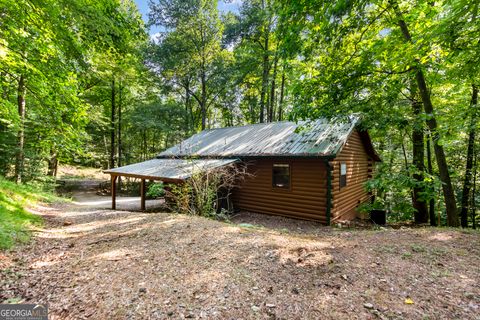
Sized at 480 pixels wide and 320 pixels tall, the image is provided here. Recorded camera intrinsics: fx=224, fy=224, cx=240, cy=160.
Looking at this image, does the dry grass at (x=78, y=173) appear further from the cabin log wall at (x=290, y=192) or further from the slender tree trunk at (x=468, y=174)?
the slender tree trunk at (x=468, y=174)

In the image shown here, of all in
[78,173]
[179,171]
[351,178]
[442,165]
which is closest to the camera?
[442,165]

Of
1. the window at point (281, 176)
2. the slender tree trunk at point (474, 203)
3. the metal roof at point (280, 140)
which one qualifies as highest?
the metal roof at point (280, 140)

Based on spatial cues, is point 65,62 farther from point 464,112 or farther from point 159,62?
point 159,62

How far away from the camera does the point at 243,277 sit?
301 cm

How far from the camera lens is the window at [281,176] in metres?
9.55

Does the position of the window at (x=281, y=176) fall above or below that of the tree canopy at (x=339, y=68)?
below

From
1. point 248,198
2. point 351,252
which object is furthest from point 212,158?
point 351,252

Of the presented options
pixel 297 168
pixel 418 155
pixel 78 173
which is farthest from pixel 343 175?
pixel 78 173

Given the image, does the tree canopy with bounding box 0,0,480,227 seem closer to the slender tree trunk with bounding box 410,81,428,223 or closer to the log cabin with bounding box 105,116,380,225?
the slender tree trunk with bounding box 410,81,428,223

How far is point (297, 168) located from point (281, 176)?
0.85 meters

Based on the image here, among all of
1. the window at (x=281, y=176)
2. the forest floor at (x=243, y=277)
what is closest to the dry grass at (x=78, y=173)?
the window at (x=281, y=176)

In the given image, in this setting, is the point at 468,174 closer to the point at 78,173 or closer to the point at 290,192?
the point at 290,192

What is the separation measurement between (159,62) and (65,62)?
1280 cm

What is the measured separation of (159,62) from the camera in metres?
17.7
